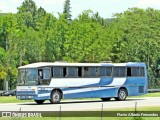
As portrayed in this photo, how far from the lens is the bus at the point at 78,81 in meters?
38.5

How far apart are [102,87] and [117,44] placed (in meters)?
40.7

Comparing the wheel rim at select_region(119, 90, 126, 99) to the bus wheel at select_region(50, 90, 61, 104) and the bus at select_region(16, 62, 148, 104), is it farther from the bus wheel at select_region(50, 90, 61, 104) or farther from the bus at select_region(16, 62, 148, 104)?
the bus wheel at select_region(50, 90, 61, 104)

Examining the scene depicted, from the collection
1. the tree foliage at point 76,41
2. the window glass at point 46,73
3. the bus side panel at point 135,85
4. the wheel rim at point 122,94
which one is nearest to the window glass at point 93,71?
the wheel rim at point 122,94

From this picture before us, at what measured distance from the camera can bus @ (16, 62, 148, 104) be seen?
1515 inches

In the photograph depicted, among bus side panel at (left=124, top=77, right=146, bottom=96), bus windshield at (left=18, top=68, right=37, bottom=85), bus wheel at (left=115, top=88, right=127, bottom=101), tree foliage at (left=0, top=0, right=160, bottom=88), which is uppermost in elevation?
tree foliage at (left=0, top=0, right=160, bottom=88)

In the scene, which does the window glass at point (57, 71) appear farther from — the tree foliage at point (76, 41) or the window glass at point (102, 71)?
the tree foliage at point (76, 41)

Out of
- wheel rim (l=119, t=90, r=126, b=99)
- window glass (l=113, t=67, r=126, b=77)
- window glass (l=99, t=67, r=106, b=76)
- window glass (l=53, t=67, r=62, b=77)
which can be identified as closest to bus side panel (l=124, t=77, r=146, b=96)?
wheel rim (l=119, t=90, r=126, b=99)

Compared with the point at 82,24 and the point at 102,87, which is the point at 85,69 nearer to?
the point at 102,87

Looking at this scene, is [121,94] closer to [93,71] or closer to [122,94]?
[122,94]

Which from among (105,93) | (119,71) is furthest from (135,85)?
(105,93)

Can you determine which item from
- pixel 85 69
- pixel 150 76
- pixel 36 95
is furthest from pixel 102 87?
pixel 150 76

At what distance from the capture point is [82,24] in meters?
79.2

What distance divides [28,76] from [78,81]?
366cm

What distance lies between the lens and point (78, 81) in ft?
132
